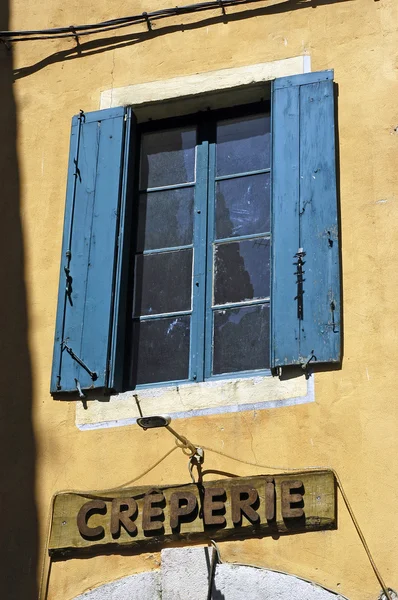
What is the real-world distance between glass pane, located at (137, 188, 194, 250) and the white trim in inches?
21.7

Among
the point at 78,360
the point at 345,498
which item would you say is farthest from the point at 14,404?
the point at 345,498

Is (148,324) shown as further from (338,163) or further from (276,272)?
(338,163)

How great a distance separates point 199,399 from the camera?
18.5 feet

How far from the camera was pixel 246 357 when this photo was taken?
5.79m

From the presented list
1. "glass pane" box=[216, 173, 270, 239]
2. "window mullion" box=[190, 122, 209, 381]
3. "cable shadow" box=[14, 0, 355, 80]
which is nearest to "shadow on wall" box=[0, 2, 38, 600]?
"cable shadow" box=[14, 0, 355, 80]

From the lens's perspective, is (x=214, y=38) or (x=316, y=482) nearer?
(x=316, y=482)

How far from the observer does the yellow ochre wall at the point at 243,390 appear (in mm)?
5238

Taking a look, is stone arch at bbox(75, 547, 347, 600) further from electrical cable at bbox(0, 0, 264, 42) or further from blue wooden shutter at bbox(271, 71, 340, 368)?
electrical cable at bbox(0, 0, 264, 42)

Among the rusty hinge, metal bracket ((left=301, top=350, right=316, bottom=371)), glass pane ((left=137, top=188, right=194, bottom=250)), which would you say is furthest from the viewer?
glass pane ((left=137, top=188, right=194, bottom=250))

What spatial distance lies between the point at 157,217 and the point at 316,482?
183 centimetres

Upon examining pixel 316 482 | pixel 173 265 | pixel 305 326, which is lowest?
pixel 316 482

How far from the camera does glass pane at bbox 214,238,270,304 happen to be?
597 centimetres

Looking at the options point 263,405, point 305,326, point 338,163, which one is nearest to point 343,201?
point 338,163

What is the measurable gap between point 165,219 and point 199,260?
14.7 inches
